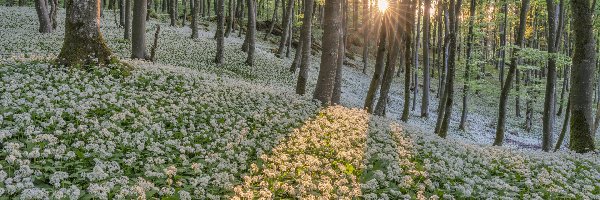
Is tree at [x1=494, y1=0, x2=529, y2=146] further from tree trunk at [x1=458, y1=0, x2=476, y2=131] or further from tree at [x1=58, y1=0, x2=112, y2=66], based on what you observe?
tree at [x1=58, y1=0, x2=112, y2=66]

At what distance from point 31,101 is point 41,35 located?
60.2 ft

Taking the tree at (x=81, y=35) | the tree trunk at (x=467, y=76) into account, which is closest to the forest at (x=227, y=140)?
the tree at (x=81, y=35)

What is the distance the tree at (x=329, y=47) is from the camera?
1516cm

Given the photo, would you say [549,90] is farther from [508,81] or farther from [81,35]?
[81,35]

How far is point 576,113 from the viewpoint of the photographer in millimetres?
13992

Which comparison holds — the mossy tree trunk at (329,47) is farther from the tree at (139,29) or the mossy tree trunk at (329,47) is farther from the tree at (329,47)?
the tree at (139,29)

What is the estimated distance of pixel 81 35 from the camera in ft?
41.8

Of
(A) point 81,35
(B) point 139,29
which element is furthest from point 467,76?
(A) point 81,35

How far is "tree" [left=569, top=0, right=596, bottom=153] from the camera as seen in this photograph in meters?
13.7

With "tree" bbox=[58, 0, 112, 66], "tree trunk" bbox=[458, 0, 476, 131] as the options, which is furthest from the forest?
"tree trunk" bbox=[458, 0, 476, 131]

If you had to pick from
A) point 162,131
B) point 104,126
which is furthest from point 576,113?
point 104,126

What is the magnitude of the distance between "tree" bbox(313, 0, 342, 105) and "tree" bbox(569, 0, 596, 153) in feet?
26.2

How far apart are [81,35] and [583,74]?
1642 cm

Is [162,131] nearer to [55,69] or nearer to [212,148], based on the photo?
[212,148]
